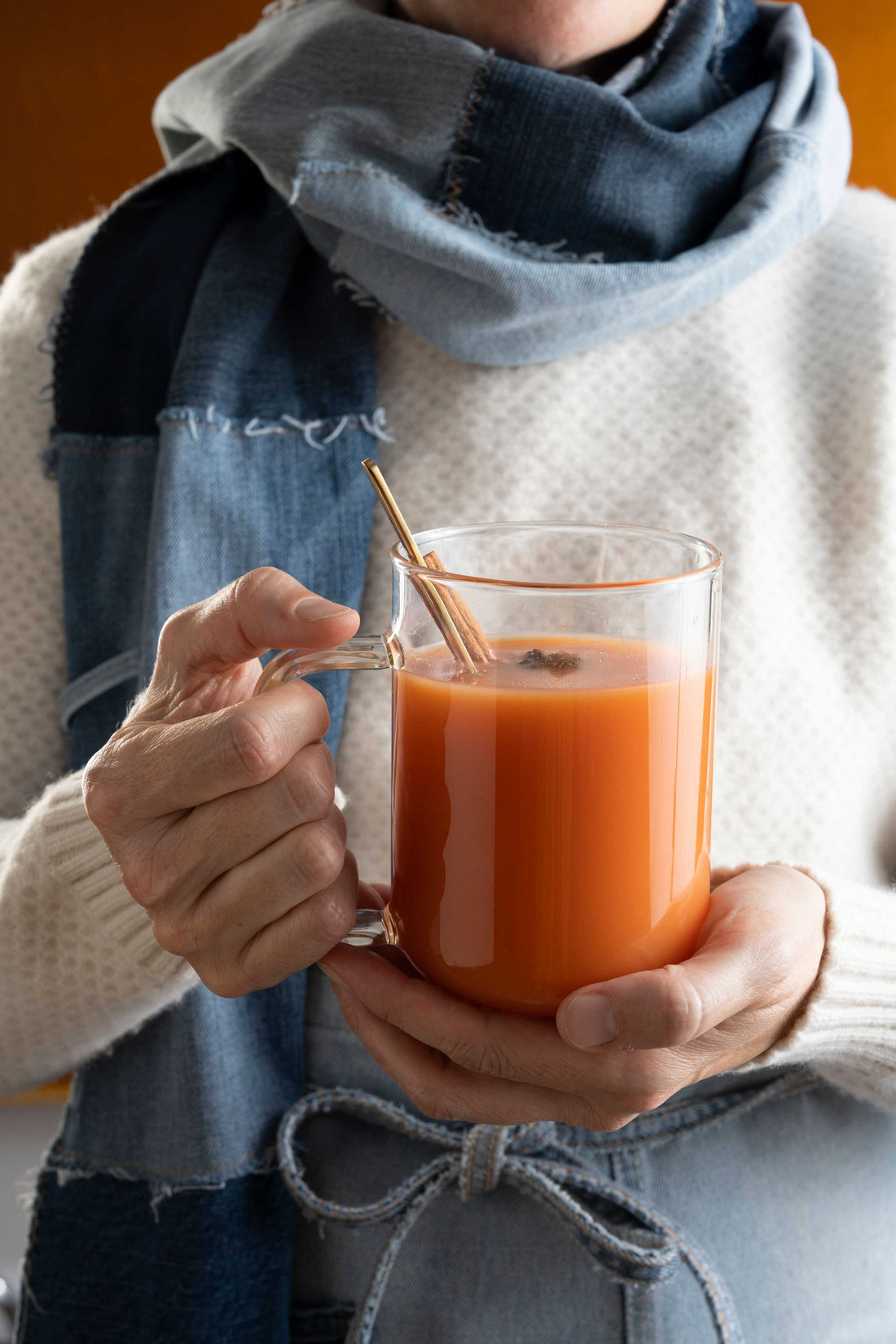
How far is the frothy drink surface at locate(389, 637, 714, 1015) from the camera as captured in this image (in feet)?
1.88

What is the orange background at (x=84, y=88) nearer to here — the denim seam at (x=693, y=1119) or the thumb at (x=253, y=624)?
the thumb at (x=253, y=624)

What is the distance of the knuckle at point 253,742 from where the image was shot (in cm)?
57

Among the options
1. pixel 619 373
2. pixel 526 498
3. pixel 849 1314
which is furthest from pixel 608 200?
pixel 849 1314

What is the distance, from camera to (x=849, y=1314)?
36.4 inches

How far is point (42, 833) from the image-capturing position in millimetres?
837

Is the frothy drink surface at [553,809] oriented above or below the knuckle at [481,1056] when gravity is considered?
above

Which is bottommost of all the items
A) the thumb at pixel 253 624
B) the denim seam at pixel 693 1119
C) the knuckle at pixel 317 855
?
the denim seam at pixel 693 1119

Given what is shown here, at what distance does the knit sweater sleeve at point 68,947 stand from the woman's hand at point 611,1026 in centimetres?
23

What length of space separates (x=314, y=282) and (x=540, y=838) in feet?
2.55

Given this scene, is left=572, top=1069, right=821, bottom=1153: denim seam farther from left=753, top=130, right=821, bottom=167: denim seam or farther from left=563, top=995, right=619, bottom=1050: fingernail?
left=753, top=130, right=821, bottom=167: denim seam

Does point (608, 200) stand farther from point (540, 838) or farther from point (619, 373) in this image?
point (540, 838)

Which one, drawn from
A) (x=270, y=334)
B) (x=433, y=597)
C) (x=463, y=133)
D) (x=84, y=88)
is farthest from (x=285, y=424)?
(x=84, y=88)

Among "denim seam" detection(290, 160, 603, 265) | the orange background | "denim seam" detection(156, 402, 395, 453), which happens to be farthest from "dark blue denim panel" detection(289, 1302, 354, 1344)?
the orange background

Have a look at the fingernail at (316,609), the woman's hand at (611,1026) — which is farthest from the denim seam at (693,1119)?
the fingernail at (316,609)
